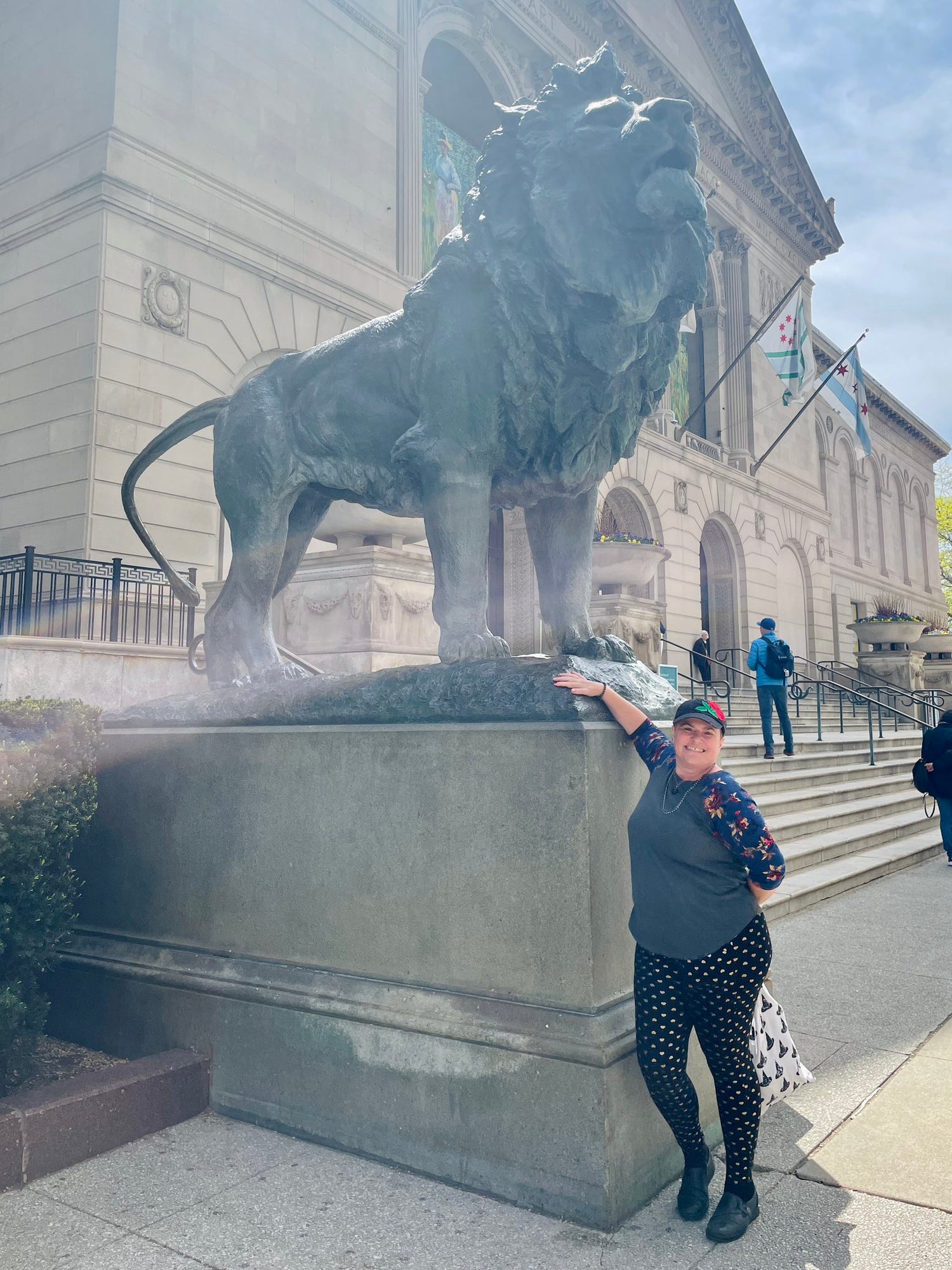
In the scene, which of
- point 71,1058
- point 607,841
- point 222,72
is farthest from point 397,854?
point 222,72

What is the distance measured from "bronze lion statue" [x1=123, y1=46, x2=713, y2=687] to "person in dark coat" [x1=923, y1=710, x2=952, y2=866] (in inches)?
265

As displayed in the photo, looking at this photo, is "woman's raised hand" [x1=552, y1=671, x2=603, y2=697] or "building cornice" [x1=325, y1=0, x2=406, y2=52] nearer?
"woman's raised hand" [x1=552, y1=671, x2=603, y2=697]

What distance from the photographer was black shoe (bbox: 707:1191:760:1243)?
2.63 m

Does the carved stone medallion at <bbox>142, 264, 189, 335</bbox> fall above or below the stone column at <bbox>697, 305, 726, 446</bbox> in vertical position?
below

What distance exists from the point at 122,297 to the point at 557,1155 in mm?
14130

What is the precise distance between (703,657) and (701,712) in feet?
53.3

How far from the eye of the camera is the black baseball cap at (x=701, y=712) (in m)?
2.80

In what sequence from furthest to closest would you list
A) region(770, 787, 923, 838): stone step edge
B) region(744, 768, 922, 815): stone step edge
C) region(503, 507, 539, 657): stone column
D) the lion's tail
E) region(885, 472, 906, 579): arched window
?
region(885, 472, 906, 579): arched window, region(503, 507, 539, 657): stone column, region(744, 768, 922, 815): stone step edge, region(770, 787, 923, 838): stone step edge, the lion's tail

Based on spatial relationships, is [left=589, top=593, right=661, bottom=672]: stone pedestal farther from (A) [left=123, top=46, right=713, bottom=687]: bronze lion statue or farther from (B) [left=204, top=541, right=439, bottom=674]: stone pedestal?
(A) [left=123, top=46, right=713, bottom=687]: bronze lion statue

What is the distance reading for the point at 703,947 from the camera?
2676 mm

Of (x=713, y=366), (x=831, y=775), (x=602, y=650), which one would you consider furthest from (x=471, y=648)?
(x=713, y=366)

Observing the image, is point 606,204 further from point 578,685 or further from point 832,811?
point 832,811

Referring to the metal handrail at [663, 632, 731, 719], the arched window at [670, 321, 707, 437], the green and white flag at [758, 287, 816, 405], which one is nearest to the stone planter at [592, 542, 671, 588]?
the metal handrail at [663, 632, 731, 719]

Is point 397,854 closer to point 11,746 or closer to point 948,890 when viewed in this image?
point 11,746
